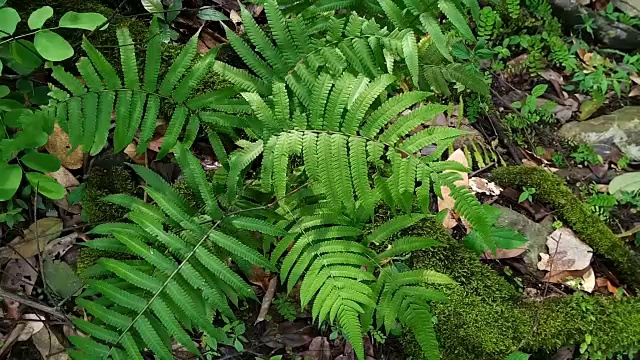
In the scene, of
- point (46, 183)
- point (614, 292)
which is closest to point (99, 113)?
point (46, 183)

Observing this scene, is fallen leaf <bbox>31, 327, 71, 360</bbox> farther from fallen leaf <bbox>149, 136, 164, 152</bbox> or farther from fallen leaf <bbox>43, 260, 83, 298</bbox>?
fallen leaf <bbox>149, 136, 164, 152</bbox>

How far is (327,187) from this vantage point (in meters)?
2.49

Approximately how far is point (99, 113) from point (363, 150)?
126 centimetres

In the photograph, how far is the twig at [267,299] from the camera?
10.3 feet

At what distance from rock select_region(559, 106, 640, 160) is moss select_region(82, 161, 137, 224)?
3287 millimetres

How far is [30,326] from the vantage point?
111 inches

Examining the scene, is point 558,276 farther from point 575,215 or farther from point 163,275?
point 163,275

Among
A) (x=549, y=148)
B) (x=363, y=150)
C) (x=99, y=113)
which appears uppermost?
(x=99, y=113)

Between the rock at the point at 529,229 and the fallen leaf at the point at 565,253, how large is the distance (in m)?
0.04

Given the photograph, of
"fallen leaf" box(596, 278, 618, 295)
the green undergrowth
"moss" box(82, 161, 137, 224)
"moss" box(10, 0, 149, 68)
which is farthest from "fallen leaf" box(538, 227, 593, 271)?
"moss" box(10, 0, 149, 68)

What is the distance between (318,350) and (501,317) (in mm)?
1010

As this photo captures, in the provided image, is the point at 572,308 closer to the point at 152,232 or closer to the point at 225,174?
the point at 225,174

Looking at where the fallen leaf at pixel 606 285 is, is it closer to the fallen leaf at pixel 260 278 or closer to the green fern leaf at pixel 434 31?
the green fern leaf at pixel 434 31

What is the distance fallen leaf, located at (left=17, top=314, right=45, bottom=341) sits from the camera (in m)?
2.81
